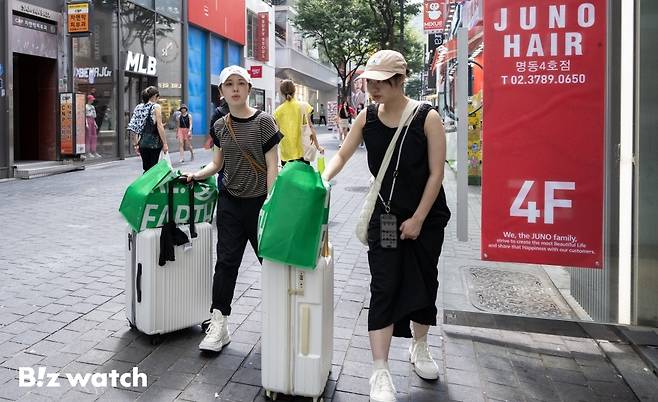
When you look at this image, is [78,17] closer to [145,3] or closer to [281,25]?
[145,3]

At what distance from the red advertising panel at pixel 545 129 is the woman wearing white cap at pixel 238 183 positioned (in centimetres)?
147

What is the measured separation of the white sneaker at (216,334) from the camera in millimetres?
3490

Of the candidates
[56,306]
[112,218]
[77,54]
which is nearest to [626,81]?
[56,306]

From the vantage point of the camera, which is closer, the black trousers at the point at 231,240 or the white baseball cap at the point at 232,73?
the white baseball cap at the point at 232,73

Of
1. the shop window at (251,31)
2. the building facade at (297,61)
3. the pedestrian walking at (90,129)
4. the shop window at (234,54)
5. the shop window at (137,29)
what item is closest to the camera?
the pedestrian walking at (90,129)

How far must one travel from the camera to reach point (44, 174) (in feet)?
44.7

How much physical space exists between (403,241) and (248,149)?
1.17 m

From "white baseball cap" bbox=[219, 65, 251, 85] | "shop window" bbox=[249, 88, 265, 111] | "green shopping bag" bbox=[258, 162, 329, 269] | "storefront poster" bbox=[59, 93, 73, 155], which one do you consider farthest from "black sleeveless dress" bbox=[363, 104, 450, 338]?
"shop window" bbox=[249, 88, 265, 111]

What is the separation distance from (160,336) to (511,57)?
2.89 m

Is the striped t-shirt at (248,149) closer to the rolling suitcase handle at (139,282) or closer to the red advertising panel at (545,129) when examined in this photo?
the rolling suitcase handle at (139,282)

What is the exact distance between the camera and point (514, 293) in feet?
15.6

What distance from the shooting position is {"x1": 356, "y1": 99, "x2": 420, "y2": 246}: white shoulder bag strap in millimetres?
2867

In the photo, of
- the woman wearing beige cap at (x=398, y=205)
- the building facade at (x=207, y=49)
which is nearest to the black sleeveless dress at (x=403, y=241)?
the woman wearing beige cap at (x=398, y=205)

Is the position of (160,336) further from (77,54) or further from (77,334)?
(77,54)
